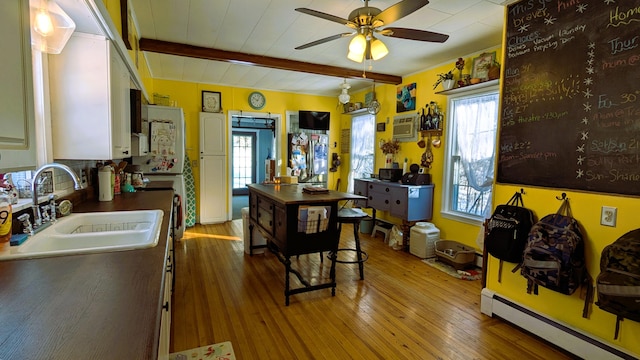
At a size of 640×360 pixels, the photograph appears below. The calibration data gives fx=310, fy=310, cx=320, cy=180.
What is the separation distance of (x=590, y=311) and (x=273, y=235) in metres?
2.37

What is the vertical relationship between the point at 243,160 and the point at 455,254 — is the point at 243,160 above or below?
above

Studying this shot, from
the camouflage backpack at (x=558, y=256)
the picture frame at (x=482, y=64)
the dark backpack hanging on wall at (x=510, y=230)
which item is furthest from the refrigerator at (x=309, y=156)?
the camouflage backpack at (x=558, y=256)

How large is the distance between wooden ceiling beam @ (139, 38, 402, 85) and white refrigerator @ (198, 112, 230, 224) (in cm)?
186

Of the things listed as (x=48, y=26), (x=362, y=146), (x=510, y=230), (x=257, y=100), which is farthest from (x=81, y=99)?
(x=362, y=146)

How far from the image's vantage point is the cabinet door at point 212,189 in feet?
17.8

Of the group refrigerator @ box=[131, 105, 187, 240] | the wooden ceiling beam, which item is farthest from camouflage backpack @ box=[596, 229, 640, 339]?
refrigerator @ box=[131, 105, 187, 240]

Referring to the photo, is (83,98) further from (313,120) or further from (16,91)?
(313,120)

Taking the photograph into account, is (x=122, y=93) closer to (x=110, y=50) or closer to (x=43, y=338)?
(x=110, y=50)

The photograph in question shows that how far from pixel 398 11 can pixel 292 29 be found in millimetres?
1326

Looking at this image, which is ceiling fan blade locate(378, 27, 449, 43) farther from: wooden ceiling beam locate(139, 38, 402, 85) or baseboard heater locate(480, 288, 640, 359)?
baseboard heater locate(480, 288, 640, 359)

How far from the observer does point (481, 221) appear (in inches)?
142

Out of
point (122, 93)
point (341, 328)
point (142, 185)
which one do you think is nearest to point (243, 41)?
point (122, 93)

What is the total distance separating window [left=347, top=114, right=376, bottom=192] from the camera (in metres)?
5.54

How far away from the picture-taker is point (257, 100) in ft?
18.8
